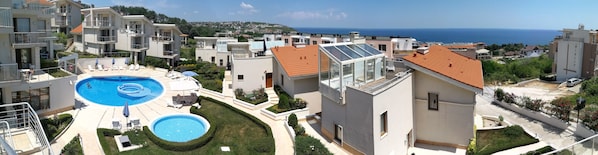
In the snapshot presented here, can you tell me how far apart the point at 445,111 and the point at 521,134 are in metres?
4.75

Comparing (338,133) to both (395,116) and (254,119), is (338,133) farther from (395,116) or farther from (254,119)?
(254,119)

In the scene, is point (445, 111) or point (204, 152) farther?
point (445, 111)

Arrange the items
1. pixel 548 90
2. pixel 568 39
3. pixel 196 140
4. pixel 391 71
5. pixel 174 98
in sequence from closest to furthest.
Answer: pixel 196 140, pixel 391 71, pixel 174 98, pixel 548 90, pixel 568 39

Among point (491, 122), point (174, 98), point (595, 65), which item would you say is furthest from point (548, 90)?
point (174, 98)

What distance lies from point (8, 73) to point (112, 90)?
12945 mm

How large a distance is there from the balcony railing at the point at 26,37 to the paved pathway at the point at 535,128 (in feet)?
93.8

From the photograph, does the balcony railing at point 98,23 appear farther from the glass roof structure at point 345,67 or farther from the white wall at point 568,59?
the white wall at point 568,59

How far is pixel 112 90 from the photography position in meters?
32.2

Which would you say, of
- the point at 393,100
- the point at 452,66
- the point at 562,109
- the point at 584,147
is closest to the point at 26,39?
the point at 393,100

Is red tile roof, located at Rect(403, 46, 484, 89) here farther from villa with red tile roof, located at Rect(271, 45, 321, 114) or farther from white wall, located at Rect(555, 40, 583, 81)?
white wall, located at Rect(555, 40, 583, 81)

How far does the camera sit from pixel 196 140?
19953 millimetres

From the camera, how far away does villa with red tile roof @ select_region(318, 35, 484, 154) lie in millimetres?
18875

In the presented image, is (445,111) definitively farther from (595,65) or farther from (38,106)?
(595,65)

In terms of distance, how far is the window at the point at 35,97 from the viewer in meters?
21.3
